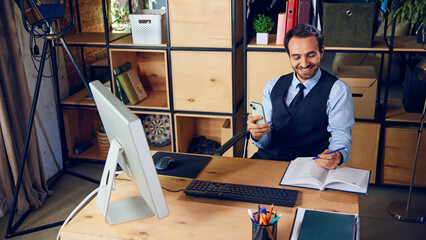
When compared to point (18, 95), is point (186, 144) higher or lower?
lower

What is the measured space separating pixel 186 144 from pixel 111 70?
83 centimetres

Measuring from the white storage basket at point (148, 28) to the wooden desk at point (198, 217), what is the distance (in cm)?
155

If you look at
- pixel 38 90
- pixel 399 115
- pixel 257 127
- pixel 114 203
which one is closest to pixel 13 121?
pixel 38 90

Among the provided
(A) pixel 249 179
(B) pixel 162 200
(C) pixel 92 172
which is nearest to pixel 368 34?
(A) pixel 249 179

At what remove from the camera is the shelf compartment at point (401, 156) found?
307cm

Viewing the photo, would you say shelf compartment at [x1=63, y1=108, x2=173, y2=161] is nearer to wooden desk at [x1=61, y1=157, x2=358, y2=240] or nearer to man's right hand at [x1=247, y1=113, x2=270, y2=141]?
man's right hand at [x1=247, y1=113, x2=270, y2=141]

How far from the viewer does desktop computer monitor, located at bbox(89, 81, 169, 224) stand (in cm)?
128

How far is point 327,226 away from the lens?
1.46m

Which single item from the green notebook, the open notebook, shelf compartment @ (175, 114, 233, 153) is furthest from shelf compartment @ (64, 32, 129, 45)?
the green notebook

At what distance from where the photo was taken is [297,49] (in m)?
2.19

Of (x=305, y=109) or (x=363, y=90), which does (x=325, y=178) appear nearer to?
(x=305, y=109)

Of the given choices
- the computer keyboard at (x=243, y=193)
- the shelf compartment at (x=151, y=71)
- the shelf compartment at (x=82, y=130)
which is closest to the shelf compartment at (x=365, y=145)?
the shelf compartment at (x=151, y=71)

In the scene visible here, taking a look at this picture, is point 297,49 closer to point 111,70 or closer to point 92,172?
point 111,70

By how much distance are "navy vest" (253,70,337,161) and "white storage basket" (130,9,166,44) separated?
1.15 metres
